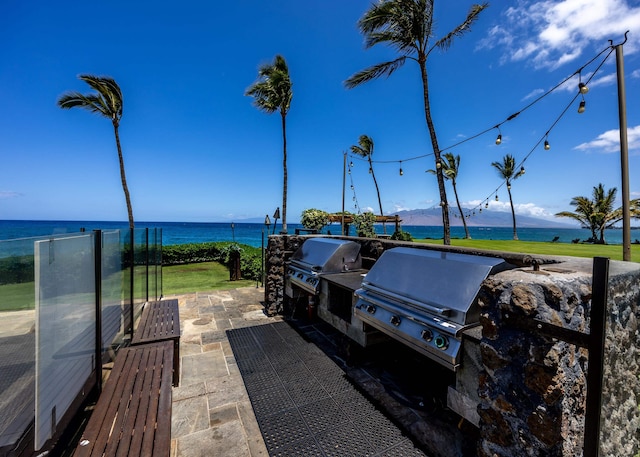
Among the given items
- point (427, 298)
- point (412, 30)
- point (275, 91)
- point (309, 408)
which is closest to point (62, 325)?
point (309, 408)

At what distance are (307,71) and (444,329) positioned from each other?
12982 mm

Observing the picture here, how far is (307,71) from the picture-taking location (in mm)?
12258

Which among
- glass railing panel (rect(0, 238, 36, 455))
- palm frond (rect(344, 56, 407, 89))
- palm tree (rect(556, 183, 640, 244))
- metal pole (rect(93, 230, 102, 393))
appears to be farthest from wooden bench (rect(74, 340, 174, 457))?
palm tree (rect(556, 183, 640, 244))

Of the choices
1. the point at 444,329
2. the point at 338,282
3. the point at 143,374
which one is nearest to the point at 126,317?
the point at 143,374

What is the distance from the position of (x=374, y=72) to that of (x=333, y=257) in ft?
27.1

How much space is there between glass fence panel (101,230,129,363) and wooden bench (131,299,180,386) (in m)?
0.27

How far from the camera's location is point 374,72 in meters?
9.90

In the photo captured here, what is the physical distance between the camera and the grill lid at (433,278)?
244cm

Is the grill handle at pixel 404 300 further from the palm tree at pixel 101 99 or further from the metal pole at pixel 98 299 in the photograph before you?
the palm tree at pixel 101 99

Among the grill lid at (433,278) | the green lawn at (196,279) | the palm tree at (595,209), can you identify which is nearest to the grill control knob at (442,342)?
the grill lid at (433,278)

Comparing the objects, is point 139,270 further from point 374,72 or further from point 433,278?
point 374,72

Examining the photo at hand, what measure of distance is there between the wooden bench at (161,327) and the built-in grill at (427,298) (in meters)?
2.59

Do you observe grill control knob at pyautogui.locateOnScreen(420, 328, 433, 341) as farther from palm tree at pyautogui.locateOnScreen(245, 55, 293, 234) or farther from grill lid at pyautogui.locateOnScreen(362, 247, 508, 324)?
palm tree at pyautogui.locateOnScreen(245, 55, 293, 234)

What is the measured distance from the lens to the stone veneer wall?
5.20 ft
